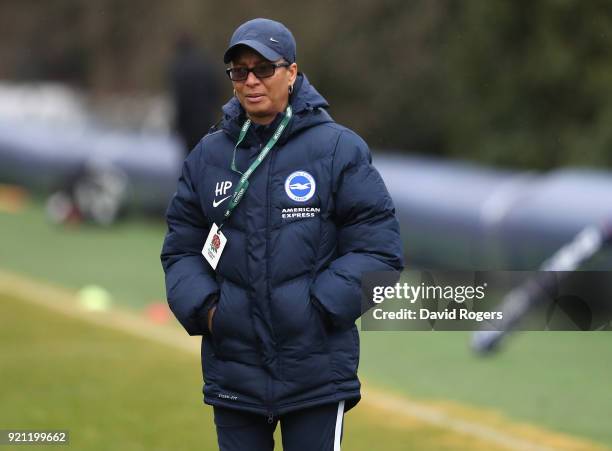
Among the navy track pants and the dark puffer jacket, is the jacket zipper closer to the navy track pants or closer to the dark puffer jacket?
the dark puffer jacket

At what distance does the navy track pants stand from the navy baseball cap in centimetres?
125

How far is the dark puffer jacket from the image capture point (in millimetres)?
5004

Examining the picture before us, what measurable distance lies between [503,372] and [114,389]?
287 cm

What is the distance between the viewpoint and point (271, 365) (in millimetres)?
5039

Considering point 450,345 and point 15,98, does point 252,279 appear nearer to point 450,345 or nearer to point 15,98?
point 450,345

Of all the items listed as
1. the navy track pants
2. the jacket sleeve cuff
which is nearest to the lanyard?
the jacket sleeve cuff

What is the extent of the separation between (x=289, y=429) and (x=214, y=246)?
711 millimetres

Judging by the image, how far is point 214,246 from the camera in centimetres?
511

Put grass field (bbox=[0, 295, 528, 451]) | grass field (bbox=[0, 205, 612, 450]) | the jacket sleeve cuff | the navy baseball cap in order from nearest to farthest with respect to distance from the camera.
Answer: the navy baseball cap
the jacket sleeve cuff
grass field (bbox=[0, 295, 528, 451])
grass field (bbox=[0, 205, 612, 450])

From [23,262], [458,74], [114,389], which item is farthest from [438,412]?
[458,74]

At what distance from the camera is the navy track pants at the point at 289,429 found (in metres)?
Answer: 5.14

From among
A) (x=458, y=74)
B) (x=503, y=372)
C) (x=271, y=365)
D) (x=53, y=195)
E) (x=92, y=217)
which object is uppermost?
(x=458, y=74)

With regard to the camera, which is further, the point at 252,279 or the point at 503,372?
the point at 503,372

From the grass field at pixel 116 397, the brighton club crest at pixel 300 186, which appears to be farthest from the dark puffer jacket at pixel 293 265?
the grass field at pixel 116 397
